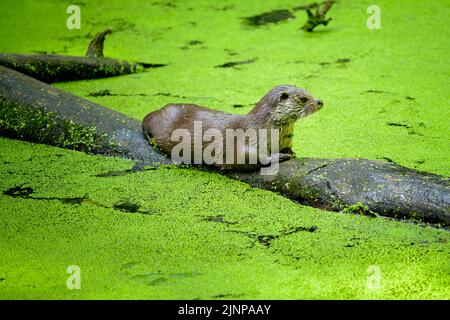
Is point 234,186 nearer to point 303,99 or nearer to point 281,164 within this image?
point 281,164

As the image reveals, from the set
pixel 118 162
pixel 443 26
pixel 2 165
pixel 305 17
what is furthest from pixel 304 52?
pixel 2 165

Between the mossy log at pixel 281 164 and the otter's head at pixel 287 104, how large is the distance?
0.82 feet

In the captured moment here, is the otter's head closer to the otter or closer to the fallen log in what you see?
the otter

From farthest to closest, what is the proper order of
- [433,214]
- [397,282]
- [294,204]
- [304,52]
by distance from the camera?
[304,52], [294,204], [433,214], [397,282]

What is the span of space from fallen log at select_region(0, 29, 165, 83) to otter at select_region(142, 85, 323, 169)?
5.57ft

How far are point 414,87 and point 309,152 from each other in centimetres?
128

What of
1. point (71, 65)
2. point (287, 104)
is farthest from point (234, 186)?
point (71, 65)

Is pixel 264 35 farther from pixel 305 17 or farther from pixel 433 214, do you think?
pixel 433 214

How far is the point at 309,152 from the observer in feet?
11.4

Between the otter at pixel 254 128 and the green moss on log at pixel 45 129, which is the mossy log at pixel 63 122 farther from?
the otter at pixel 254 128

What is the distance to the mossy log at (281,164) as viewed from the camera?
268 centimetres

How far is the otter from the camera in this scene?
10.1 feet

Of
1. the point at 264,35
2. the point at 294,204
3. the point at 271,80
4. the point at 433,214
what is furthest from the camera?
the point at 264,35

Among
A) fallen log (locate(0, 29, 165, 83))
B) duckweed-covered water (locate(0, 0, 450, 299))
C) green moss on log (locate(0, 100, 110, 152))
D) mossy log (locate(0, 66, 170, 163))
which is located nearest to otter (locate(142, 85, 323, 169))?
duckweed-covered water (locate(0, 0, 450, 299))
